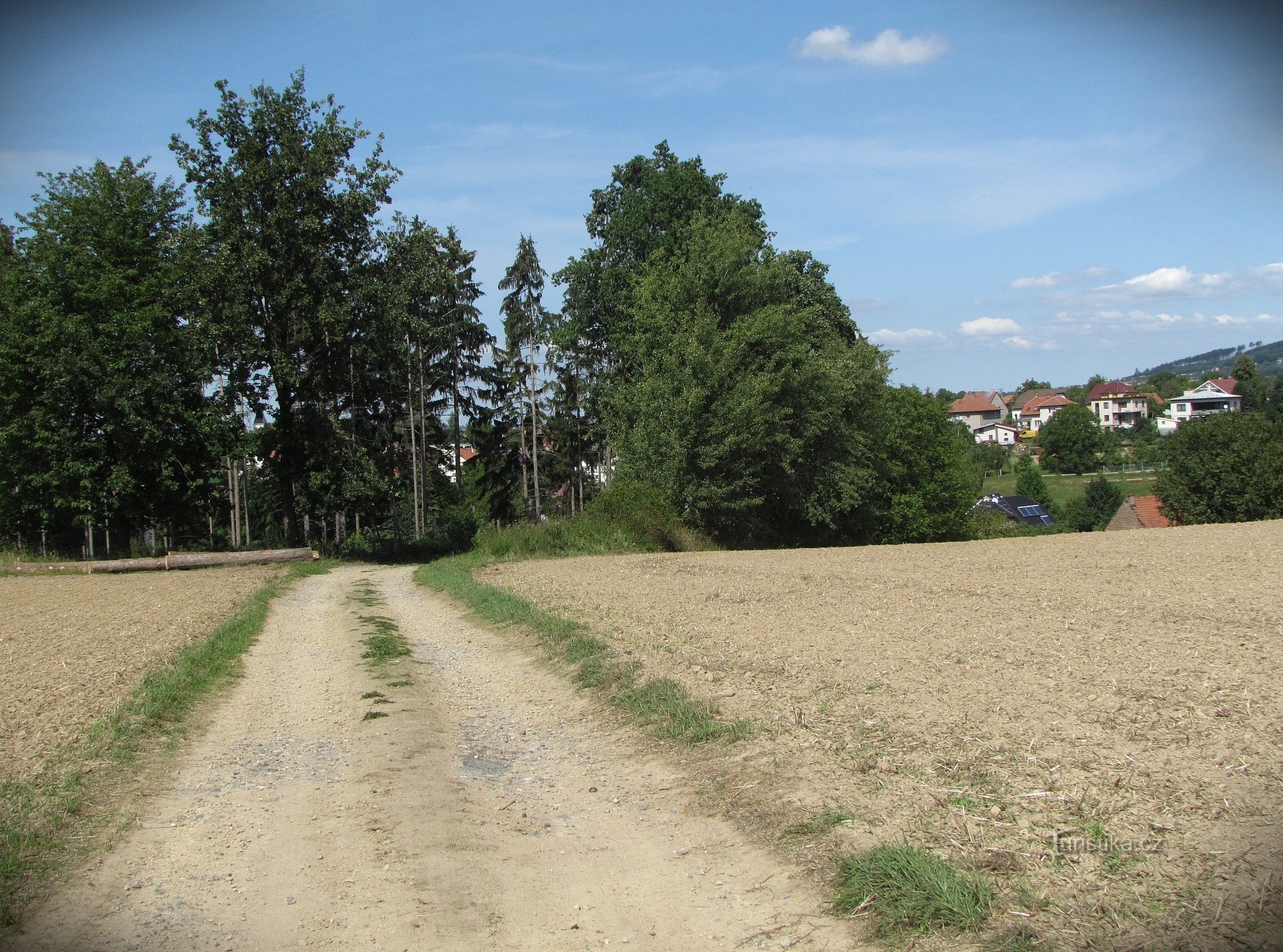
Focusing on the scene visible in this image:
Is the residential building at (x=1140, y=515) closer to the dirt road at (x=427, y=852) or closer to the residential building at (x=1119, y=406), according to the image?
the dirt road at (x=427, y=852)

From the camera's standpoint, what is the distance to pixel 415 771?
6988 millimetres

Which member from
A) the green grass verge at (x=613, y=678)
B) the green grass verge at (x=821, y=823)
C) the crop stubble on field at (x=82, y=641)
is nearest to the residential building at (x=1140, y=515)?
the green grass verge at (x=613, y=678)

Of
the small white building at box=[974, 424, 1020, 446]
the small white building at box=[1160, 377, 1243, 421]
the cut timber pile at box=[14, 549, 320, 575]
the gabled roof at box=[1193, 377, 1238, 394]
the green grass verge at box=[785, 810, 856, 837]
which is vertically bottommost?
the green grass verge at box=[785, 810, 856, 837]

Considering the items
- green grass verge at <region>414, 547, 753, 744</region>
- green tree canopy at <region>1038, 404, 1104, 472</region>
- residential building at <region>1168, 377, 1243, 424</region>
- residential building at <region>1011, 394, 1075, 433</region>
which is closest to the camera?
green grass verge at <region>414, 547, 753, 744</region>

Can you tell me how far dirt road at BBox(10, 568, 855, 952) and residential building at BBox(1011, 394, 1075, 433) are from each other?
618 ft

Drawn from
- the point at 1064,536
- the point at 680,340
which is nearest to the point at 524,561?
the point at 680,340

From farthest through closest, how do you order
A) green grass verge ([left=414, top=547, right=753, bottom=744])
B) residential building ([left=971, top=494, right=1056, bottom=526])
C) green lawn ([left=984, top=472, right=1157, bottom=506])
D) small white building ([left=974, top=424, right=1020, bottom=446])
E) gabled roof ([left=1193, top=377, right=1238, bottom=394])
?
small white building ([left=974, top=424, right=1020, bottom=446])
gabled roof ([left=1193, top=377, right=1238, bottom=394])
green lawn ([left=984, top=472, right=1157, bottom=506])
residential building ([left=971, top=494, right=1056, bottom=526])
green grass verge ([left=414, top=547, right=753, bottom=744])

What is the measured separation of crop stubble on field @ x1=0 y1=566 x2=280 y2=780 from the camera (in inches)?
322

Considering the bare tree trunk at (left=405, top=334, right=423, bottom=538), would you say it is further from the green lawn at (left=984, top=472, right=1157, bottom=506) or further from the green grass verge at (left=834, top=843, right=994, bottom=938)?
the green lawn at (left=984, top=472, right=1157, bottom=506)

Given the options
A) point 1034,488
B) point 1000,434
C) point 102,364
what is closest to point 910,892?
point 102,364

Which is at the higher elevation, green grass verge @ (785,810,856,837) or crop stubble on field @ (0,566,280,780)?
crop stubble on field @ (0,566,280,780)

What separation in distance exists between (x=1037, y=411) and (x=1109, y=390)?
15677mm

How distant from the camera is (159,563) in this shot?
29719mm

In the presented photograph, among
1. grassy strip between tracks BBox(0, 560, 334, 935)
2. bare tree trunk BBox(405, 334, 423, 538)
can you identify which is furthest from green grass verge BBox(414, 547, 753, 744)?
bare tree trunk BBox(405, 334, 423, 538)
